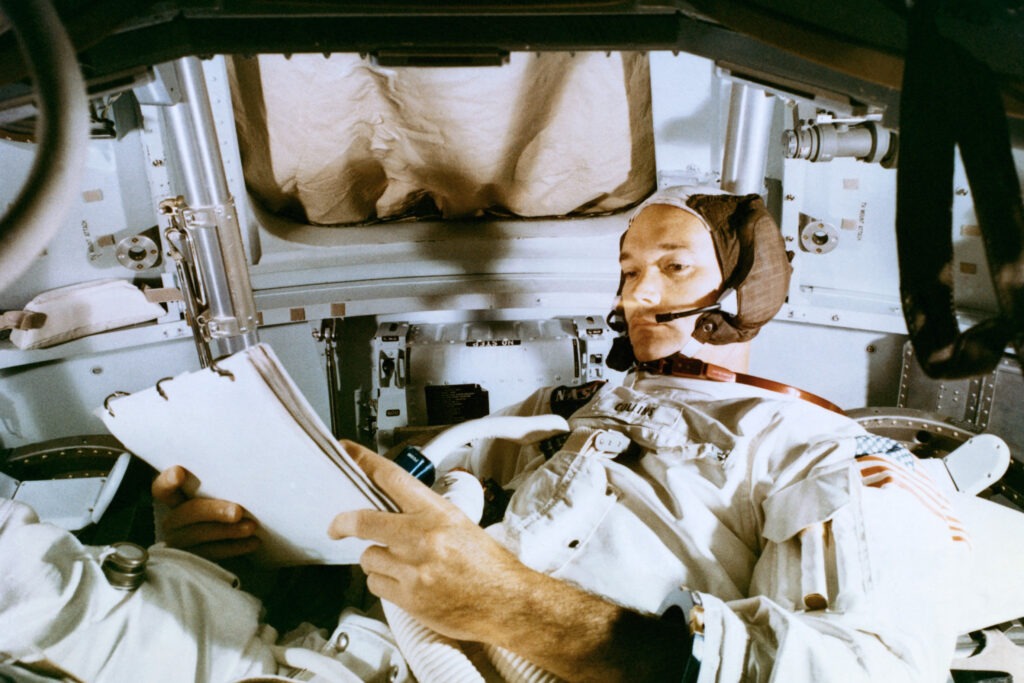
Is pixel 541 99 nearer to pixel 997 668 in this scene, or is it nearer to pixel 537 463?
pixel 537 463

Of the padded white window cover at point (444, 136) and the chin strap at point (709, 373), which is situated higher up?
the padded white window cover at point (444, 136)

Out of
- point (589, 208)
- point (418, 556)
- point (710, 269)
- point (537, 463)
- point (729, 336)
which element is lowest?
point (537, 463)

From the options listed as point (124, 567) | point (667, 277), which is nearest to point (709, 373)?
point (667, 277)

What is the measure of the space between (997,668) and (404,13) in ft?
6.77

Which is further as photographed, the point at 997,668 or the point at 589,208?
the point at 589,208

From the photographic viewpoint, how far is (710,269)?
1.87m

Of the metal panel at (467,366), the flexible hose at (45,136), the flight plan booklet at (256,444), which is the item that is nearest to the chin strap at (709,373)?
the metal panel at (467,366)

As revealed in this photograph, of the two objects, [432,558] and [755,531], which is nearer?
[432,558]

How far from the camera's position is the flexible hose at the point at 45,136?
57cm

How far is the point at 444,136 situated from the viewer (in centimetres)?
234

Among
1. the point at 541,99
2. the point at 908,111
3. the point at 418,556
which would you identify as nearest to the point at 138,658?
the point at 418,556

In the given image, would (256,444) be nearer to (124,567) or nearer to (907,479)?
(124,567)

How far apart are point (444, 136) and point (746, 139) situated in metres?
1.09

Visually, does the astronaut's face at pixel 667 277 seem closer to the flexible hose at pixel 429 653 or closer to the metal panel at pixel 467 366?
the metal panel at pixel 467 366
